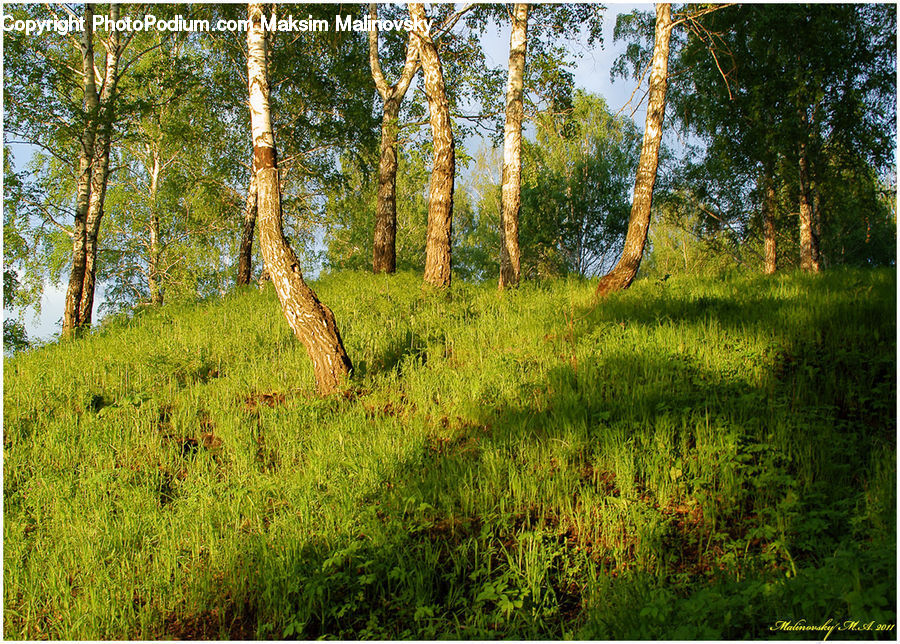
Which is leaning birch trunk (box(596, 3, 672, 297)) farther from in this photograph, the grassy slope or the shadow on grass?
the shadow on grass

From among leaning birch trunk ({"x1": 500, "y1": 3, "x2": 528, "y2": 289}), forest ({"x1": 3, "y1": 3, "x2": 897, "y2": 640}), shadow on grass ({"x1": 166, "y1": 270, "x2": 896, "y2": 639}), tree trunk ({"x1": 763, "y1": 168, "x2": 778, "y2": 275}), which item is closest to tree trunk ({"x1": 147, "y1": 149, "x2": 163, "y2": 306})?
forest ({"x1": 3, "y1": 3, "x2": 897, "y2": 640})

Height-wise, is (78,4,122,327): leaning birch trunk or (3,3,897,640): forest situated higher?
(78,4,122,327): leaning birch trunk

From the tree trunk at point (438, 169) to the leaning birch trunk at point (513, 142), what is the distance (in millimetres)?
1532

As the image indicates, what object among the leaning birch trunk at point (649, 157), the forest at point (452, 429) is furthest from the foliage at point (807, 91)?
the leaning birch trunk at point (649, 157)

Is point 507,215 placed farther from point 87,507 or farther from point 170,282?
point 170,282

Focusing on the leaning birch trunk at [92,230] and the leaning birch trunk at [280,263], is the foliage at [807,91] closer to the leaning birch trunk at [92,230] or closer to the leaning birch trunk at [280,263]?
the leaning birch trunk at [280,263]

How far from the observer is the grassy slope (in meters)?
3.05

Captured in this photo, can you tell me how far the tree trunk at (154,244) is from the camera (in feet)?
77.4

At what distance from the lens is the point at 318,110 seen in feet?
59.3

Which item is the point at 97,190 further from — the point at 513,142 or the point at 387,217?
the point at 513,142

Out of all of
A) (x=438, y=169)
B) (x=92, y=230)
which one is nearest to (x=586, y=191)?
(x=438, y=169)

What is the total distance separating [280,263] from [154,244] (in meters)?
21.9

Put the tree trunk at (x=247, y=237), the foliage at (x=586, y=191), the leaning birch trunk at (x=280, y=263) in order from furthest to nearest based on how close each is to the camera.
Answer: the foliage at (x=586, y=191) → the tree trunk at (x=247, y=237) → the leaning birch trunk at (x=280, y=263)

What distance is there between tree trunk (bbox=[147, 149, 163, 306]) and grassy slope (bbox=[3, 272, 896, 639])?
61.2ft
